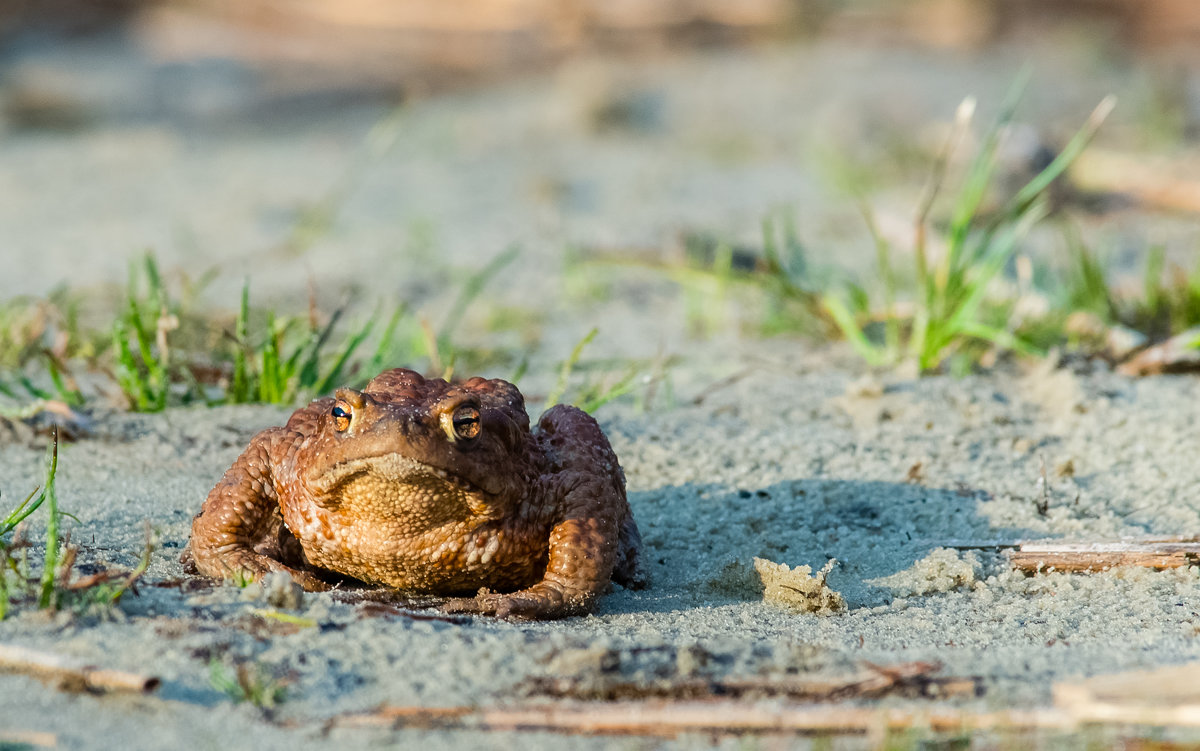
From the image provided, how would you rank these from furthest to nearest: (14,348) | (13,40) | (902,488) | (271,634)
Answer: (13,40)
(14,348)
(902,488)
(271,634)

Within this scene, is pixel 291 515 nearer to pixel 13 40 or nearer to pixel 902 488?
pixel 902 488

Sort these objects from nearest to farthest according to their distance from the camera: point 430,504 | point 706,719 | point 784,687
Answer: point 706,719 → point 784,687 → point 430,504

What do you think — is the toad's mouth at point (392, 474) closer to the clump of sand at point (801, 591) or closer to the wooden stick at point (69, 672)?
the wooden stick at point (69, 672)

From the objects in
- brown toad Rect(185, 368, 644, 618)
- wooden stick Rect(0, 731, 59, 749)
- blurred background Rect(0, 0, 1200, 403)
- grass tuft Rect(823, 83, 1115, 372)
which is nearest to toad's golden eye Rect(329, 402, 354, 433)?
brown toad Rect(185, 368, 644, 618)

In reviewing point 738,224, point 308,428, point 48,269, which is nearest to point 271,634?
point 308,428

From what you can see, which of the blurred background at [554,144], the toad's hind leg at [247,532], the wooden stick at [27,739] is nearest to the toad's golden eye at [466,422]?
the toad's hind leg at [247,532]

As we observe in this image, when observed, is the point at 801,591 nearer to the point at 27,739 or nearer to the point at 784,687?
the point at 784,687

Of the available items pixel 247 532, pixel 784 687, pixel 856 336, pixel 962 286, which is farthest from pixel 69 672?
pixel 962 286
